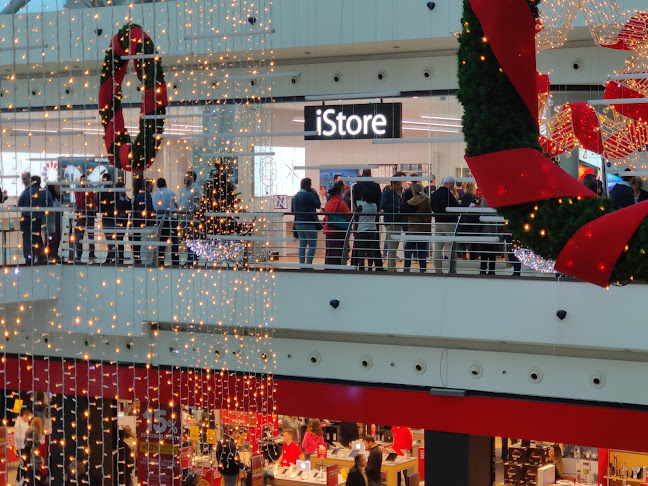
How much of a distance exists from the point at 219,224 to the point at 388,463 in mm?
4233

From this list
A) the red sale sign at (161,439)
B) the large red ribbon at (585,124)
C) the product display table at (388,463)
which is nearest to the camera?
the large red ribbon at (585,124)

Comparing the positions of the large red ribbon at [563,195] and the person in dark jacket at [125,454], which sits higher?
the large red ribbon at [563,195]

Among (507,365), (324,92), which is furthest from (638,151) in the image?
(324,92)

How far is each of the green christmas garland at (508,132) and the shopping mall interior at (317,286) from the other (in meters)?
2.55

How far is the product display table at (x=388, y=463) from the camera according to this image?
1266 cm

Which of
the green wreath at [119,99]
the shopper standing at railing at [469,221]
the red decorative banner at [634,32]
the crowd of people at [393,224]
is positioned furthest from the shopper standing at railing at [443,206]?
the red decorative banner at [634,32]

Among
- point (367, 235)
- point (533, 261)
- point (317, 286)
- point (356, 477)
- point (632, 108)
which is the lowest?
point (356, 477)

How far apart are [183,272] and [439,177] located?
425 cm

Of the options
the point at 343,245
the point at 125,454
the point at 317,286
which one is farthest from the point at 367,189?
the point at 125,454

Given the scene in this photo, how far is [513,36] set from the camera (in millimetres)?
3369

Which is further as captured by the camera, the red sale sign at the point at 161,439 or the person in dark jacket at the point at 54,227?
the red sale sign at the point at 161,439

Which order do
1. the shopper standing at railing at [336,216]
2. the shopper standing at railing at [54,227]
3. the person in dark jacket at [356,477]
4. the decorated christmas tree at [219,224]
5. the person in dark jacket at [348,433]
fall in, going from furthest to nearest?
the person in dark jacket at [348,433] → the person in dark jacket at [356,477] → the shopper standing at railing at [54,227] → the shopper standing at railing at [336,216] → the decorated christmas tree at [219,224]

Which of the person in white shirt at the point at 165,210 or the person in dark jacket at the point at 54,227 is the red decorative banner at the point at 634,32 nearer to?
the person in white shirt at the point at 165,210

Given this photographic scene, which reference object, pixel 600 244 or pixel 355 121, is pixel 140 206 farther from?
pixel 600 244
